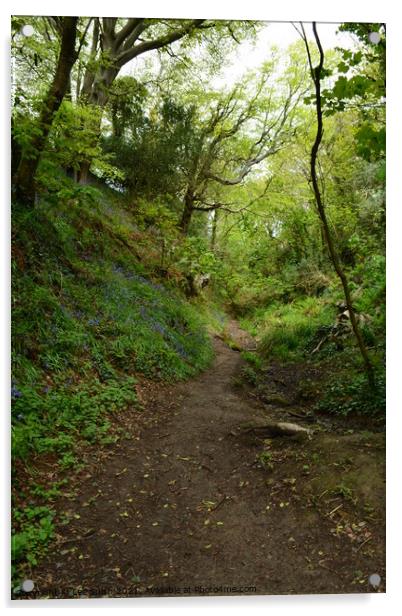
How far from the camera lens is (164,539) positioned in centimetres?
287

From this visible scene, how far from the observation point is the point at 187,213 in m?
4.42

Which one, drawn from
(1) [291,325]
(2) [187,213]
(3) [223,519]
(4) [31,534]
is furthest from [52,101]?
(3) [223,519]

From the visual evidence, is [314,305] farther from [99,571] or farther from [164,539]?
[99,571]

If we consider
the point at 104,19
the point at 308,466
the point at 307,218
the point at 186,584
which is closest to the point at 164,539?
the point at 186,584

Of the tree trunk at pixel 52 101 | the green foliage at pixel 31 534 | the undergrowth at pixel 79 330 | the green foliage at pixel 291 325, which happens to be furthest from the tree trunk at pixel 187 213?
the green foliage at pixel 31 534

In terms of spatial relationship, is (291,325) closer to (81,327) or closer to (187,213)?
(187,213)

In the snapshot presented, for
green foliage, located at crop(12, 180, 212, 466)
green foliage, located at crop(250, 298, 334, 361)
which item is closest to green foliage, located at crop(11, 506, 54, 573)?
green foliage, located at crop(12, 180, 212, 466)

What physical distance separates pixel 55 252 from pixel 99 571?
3475 mm

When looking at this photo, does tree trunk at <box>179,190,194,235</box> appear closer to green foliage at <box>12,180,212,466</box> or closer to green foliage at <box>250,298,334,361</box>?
green foliage at <box>12,180,212,466</box>

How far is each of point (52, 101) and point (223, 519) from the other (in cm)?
422

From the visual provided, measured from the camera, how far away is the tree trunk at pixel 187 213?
4383 millimetres

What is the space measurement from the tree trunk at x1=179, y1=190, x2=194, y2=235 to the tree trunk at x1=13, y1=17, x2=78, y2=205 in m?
1.61

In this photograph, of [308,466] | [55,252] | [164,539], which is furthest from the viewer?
[55,252]

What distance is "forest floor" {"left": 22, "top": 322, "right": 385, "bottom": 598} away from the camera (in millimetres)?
2707
